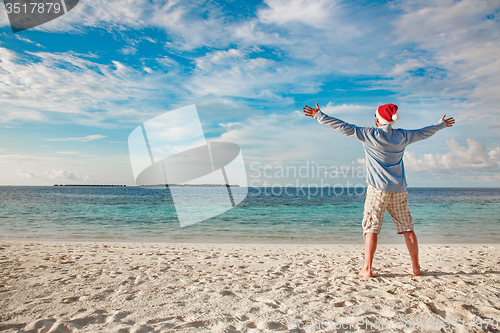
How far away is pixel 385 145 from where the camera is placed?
3455 millimetres

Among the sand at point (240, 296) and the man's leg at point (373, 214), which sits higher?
the man's leg at point (373, 214)

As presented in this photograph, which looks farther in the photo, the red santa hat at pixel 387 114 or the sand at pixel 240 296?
the red santa hat at pixel 387 114

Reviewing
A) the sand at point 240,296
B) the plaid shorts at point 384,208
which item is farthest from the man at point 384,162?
the sand at point 240,296

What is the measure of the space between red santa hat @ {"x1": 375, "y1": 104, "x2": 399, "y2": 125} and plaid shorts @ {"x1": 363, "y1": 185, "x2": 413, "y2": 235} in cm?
90

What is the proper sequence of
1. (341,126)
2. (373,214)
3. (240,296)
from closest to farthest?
1. (240,296)
2. (341,126)
3. (373,214)

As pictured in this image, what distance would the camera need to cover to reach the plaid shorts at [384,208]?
11.7ft

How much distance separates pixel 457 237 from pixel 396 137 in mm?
8788

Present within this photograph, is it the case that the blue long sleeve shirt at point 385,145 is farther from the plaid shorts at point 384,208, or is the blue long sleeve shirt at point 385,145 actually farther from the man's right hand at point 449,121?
the man's right hand at point 449,121

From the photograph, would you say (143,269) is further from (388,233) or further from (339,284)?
(388,233)

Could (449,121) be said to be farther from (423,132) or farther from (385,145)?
(385,145)

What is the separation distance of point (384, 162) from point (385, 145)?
0.23 meters

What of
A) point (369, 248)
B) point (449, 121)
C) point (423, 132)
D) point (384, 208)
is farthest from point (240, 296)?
point (449, 121)

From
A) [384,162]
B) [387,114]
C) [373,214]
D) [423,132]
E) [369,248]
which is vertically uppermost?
[387,114]

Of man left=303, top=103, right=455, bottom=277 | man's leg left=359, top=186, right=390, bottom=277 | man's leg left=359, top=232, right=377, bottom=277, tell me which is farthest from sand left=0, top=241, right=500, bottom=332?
man left=303, top=103, right=455, bottom=277
